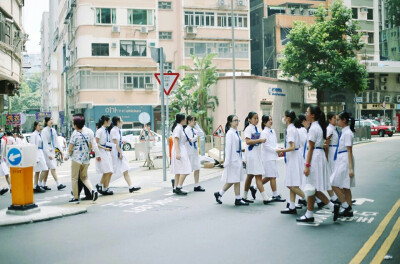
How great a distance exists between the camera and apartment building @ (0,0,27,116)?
786 inches

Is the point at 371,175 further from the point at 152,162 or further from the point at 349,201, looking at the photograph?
the point at 152,162

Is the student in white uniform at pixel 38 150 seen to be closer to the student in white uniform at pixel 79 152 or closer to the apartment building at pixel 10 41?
the student in white uniform at pixel 79 152

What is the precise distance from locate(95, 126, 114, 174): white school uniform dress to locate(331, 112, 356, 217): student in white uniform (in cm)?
532

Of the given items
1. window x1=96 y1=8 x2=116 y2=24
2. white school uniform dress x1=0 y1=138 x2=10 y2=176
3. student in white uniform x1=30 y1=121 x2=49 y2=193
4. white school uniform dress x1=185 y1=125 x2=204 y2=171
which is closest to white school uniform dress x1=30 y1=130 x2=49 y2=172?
student in white uniform x1=30 y1=121 x2=49 y2=193

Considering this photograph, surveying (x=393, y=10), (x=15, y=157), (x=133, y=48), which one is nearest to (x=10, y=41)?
(x=15, y=157)

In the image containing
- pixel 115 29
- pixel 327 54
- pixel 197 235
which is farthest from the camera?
pixel 115 29

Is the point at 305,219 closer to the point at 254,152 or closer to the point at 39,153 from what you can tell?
the point at 254,152

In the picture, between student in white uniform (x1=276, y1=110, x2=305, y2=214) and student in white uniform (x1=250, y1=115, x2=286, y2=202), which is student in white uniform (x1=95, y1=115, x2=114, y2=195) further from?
student in white uniform (x1=276, y1=110, x2=305, y2=214)

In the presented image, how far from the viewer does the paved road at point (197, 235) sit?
6.05 meters

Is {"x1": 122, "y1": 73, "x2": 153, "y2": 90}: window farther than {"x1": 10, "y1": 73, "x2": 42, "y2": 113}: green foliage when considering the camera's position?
No

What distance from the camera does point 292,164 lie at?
8.88 meters

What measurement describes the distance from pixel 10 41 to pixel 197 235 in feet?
57.5

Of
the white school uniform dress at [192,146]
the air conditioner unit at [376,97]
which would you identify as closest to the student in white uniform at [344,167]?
the white school uniform dress at [192,146]

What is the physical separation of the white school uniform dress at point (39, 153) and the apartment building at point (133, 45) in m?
28.2
